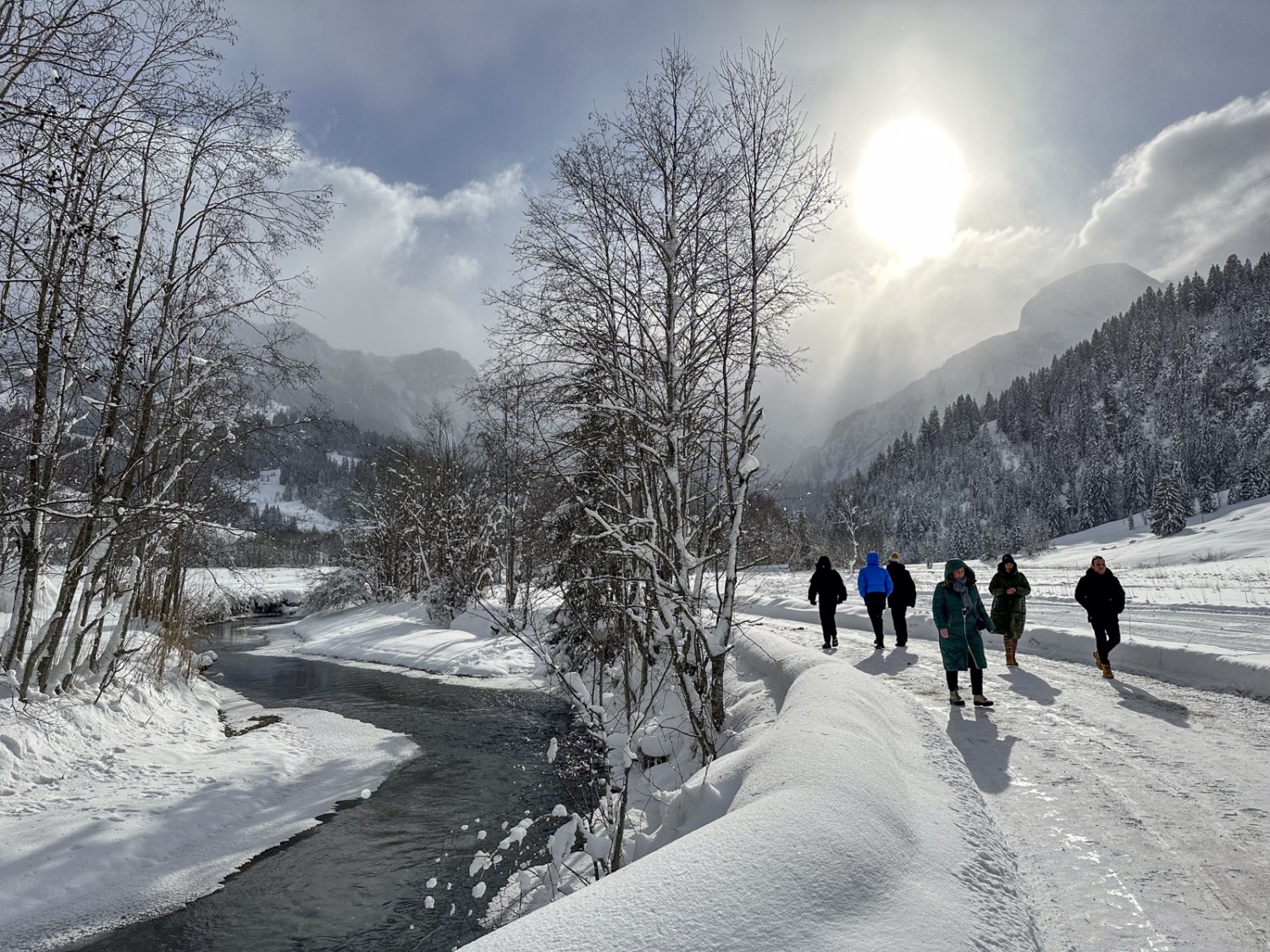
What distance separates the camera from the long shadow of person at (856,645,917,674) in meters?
10.5

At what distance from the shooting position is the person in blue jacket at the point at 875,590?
1285 cm

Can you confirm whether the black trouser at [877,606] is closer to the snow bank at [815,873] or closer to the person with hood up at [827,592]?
the person with hood up at [827,592]

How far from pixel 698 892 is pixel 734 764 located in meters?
2.37

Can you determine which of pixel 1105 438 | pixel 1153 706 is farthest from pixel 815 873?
pixel 1105 438

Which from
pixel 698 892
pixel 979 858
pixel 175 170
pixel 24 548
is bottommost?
pixel 979 858

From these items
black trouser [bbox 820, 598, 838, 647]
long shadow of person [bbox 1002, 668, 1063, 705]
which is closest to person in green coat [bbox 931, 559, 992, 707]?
long shadow of person [bbox 1002, 668, 1063, 705]

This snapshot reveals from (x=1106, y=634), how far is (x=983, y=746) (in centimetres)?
465

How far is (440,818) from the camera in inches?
325

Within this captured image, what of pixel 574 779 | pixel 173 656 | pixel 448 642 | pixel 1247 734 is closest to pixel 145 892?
pixel 574 779

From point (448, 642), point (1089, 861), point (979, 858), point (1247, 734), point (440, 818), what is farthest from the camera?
point (448, 642)

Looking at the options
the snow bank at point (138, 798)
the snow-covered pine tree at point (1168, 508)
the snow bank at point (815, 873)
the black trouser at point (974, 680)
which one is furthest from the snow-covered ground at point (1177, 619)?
the snow-covered pine tree at point (1168, 508)

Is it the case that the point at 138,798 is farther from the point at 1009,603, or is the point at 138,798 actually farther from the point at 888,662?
the point at 1009,603

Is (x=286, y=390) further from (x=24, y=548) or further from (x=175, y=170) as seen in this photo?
(x=24, y=548)

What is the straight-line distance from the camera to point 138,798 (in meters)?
7.79
